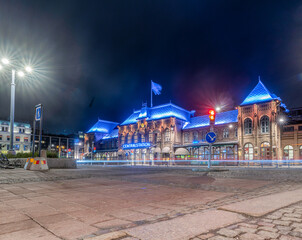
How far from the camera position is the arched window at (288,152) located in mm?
36875

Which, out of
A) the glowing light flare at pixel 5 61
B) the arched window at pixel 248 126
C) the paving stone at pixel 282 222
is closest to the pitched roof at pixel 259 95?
the arched window at pixel 248 126

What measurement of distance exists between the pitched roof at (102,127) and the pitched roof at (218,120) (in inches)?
1209

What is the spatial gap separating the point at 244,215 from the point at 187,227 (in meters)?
1.16

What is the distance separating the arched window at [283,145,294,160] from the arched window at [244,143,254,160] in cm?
497

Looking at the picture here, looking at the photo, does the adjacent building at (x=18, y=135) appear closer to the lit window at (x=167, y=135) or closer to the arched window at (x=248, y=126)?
the lit window at (x=167, y=135)

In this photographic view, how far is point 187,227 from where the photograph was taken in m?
2.84

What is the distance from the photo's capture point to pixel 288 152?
123 feet

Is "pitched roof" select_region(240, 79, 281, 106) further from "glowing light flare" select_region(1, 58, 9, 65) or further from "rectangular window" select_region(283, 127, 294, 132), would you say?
"glowing light flare" select_region(1, 58, 9, 65)

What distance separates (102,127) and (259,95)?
161 feet

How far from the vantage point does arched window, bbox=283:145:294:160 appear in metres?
36.9

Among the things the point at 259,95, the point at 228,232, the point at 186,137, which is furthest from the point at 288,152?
the point at 228,232

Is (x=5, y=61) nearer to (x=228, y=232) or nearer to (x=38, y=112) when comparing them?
(x=38, y=112)

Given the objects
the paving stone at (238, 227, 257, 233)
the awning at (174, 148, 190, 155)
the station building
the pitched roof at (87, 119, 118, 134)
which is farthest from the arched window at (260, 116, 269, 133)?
the pitched roof at (87, 119, 118, 134)

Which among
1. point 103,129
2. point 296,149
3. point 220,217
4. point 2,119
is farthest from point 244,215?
point 2,119
